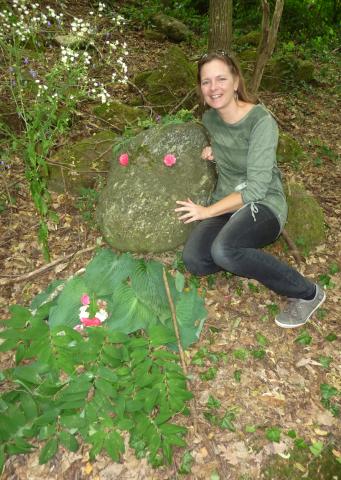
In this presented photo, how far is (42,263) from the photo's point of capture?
386 cm

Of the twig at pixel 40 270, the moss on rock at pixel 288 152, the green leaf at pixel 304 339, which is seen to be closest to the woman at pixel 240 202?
the green leaf at pixel 304 339

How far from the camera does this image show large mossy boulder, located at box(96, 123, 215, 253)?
3570 millimetres

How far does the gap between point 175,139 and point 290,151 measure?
2397 millimetres

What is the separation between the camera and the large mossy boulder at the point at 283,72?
748 centimetres

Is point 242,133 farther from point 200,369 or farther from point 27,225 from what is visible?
point 27,225

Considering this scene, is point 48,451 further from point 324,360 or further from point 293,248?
point 293,248

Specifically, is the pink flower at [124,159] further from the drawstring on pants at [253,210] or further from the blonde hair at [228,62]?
the drawstring on pants at [253,210]

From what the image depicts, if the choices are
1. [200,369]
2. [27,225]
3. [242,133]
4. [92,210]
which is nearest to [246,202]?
[242,133]

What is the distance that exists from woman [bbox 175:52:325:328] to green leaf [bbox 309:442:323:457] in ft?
3.14

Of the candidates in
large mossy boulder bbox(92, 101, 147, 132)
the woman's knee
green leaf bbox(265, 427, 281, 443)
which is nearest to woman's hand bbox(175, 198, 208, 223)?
the woman's knee

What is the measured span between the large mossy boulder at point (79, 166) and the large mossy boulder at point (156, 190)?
0.81m

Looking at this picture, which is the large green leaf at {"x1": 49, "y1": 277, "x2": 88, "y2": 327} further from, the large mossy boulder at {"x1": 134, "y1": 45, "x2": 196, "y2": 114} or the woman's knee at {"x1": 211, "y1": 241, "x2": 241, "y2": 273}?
the large mossy boulder at {"x1": 134, "y1": 45, "x2": 196, "y2": 114}

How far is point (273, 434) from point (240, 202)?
5.73ft

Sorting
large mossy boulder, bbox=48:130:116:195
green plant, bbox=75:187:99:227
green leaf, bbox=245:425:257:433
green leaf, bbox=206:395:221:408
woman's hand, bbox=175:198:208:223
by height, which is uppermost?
large mossy boulder, bbox=48:130:116:195
